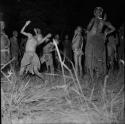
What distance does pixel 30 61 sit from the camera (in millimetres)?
9602

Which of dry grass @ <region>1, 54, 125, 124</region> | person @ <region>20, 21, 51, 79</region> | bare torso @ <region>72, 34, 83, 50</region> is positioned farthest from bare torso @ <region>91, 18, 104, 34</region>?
dry grass @ <region>1, 54, 125, 124</region>

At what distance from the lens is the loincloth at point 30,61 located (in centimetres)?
956

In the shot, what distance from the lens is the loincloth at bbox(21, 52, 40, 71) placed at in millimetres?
9562

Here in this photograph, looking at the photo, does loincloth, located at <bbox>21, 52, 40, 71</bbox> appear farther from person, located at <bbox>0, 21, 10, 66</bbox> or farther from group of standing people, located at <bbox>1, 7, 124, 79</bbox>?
person, located at <bbox>0, 21, 10, 66</bbox>

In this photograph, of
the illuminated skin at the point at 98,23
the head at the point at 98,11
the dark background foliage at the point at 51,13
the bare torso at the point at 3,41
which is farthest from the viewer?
the dark background foliage at the point at 51,13

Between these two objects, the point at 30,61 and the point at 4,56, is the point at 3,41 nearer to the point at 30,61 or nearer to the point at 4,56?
the point at 4,56

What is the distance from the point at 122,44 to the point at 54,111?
7.74 m

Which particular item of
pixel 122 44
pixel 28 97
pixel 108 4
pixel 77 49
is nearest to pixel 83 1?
pixel 108 4

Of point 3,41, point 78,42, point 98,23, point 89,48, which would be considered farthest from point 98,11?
point 3,41

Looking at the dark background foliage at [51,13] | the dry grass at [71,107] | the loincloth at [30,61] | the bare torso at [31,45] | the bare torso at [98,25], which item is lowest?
the dry grass at [71,107]

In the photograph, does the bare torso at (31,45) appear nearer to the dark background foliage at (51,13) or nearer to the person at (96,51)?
the person at (96,51)

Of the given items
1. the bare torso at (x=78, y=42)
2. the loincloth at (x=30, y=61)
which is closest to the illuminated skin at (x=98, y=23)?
the bare torso at (x=78, y=42)

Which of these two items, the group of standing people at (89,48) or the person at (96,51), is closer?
the group of standing people at (89,48)

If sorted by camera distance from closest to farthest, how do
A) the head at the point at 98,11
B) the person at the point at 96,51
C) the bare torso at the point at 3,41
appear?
the head at the point at 98,11, the person at the point at 96,51, the bare torso at the point at 3,41
